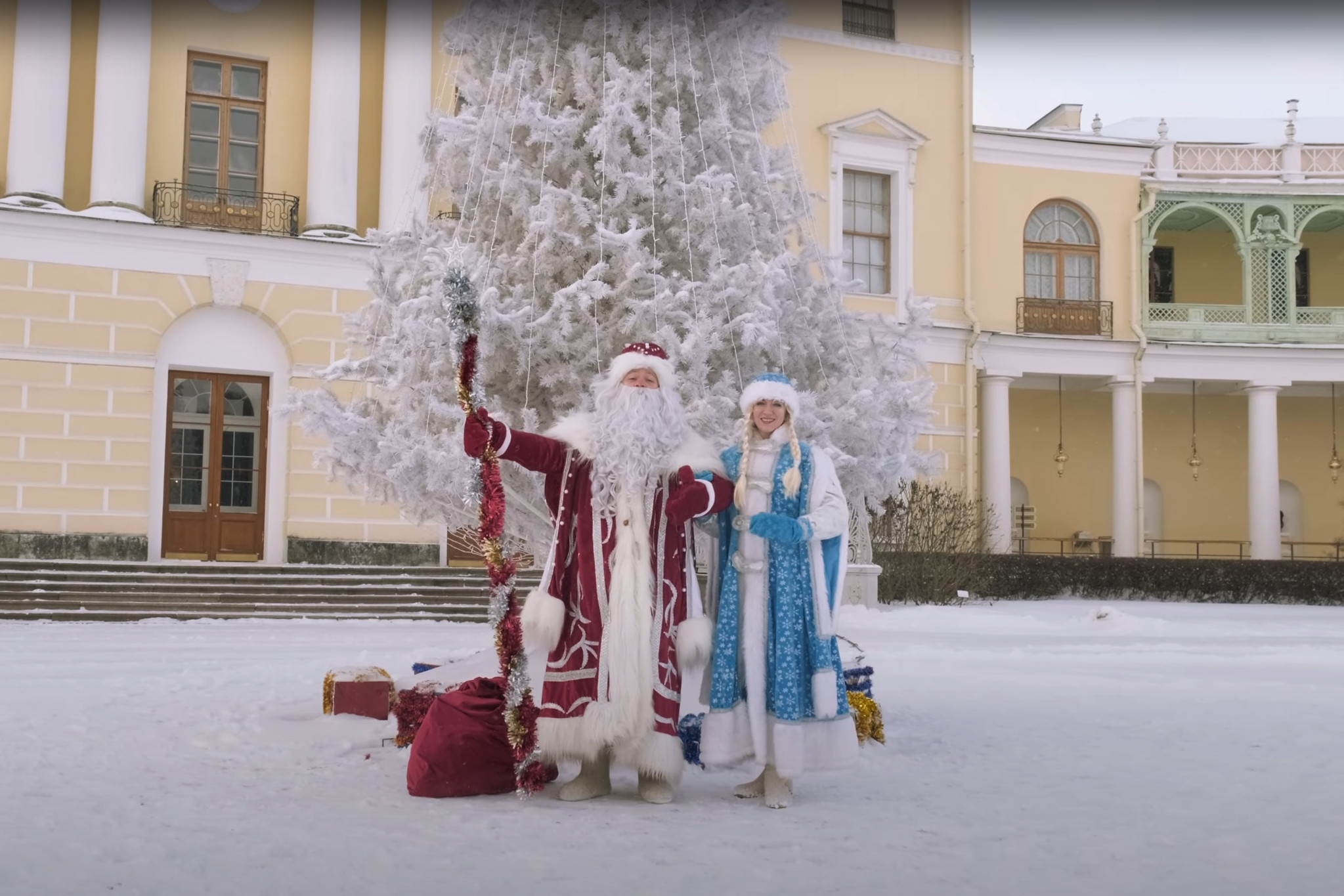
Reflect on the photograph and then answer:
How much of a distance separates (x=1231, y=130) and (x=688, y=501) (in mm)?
27884

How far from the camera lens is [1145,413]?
2638cm

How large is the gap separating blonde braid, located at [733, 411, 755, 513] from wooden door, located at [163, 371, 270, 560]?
13.6 meters

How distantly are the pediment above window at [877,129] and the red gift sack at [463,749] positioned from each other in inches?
693

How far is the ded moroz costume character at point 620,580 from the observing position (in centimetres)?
470

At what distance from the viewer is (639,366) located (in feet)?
16.6

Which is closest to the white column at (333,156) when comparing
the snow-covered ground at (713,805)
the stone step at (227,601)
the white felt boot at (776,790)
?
the stone step at (227,601)

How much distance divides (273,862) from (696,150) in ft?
14.3

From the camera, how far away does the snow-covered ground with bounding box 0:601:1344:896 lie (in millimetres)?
3549

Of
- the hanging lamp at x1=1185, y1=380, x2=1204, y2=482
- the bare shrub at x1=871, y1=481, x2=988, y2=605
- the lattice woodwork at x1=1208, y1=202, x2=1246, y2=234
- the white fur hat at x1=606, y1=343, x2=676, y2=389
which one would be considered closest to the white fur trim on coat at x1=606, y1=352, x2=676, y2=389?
the white fur hat at x1=606, y1=343, x2=676, y2=389

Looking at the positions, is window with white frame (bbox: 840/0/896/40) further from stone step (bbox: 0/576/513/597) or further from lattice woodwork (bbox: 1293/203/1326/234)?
lattice woodwork (bbox: 1293/203/1326/234)

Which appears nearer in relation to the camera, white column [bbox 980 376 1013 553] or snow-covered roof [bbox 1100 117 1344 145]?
white column [bbox 980 376 1013 553]

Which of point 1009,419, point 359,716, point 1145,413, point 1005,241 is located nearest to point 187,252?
point 359,716

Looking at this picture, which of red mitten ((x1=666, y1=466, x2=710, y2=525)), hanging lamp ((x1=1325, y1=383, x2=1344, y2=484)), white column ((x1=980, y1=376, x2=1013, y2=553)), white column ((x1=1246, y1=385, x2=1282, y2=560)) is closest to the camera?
red mitten ((x1=666, y1=466, x2=710, y2=525))

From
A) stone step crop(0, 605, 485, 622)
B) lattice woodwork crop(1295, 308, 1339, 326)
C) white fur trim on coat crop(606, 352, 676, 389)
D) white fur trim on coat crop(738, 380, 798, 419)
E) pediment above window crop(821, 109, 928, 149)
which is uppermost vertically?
pediment above window crop(821, 109, 928, 149)
